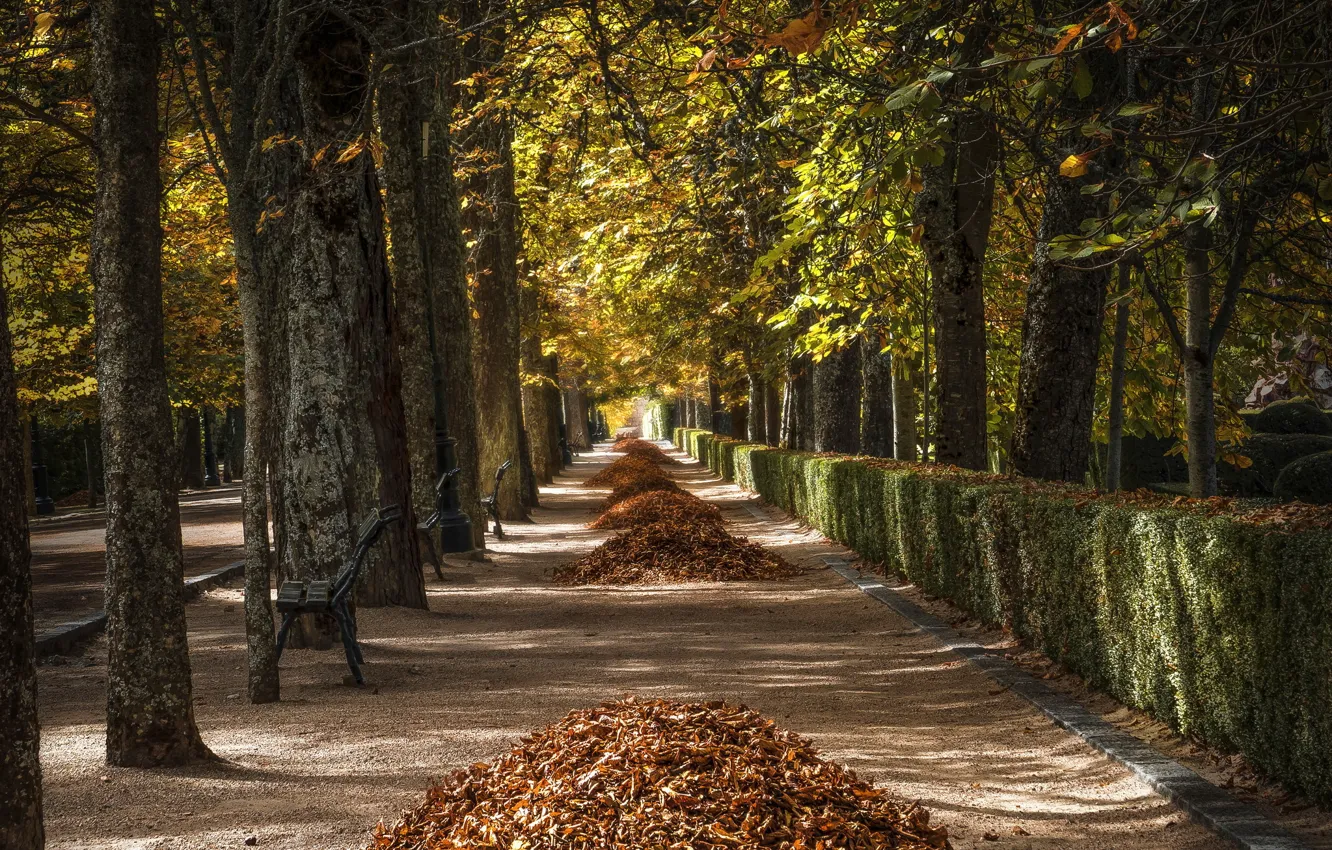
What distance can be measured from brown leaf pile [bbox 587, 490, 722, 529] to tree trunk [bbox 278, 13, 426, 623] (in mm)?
6852

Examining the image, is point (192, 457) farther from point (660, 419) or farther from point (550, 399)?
point (660, 419)

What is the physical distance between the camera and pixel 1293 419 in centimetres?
2425

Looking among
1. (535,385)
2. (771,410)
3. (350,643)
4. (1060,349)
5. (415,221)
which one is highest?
(415,221)

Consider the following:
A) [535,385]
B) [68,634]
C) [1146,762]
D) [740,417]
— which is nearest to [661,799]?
[1146,762]

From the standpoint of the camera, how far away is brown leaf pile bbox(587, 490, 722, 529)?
17594mm

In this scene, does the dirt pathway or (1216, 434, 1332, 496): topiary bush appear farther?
(1216, 434, 1332, 496): topiary bush

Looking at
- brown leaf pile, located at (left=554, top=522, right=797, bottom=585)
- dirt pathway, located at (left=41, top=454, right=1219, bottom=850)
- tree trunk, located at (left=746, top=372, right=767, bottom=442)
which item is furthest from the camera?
tree trunk, located at (left=746, top=372, right=767, bottom=442)

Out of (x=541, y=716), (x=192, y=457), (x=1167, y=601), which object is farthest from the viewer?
(x=192, y=457)

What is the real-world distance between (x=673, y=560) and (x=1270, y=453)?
12745 mm

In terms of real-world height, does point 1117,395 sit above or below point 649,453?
above

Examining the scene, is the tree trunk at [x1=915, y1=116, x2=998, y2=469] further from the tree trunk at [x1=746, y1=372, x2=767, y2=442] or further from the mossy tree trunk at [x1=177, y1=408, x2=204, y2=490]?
the mossy tree trunk at [x1=177, y1=408, x2=204, y2=490]

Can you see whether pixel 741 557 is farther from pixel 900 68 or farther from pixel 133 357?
pixel 133 357

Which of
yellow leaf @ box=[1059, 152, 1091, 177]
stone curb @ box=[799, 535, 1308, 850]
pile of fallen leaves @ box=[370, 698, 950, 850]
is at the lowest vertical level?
stone curb @ box=[799, 535, 1308, 850]

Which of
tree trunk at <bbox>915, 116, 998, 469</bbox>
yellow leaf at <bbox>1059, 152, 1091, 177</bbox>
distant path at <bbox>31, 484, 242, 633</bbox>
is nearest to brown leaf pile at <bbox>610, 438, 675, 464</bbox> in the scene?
distant path at <bbox>31, 484, 242, 633</bbox>
